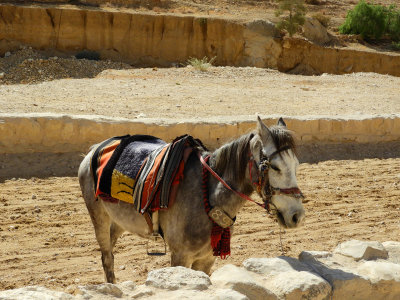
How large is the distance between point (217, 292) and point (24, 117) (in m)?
7.51

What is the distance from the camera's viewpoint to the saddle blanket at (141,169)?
547 centimetres

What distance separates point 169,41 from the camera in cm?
3119

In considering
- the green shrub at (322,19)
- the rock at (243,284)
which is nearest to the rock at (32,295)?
the rock at (243,284)

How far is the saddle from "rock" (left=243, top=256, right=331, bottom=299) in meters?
1.23

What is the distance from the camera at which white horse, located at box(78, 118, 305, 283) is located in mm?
4977

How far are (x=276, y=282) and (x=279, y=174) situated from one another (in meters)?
1.02

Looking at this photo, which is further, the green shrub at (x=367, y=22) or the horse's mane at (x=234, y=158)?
the green shrub at (x=367, y=22)

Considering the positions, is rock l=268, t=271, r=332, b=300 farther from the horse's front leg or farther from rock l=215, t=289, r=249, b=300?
the horse's front leg

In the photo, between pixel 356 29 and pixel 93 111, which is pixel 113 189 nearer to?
pixel 93 111

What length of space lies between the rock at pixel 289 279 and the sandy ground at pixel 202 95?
7.73 m

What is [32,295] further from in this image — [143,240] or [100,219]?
[143,240]

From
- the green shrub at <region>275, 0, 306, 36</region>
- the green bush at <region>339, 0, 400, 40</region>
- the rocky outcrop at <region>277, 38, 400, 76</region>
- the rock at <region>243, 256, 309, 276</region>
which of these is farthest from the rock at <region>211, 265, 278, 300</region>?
the green bush at <region>339, 0, 400, 40</region>

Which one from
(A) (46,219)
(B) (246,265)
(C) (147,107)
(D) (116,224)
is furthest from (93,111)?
(B) (246,265)

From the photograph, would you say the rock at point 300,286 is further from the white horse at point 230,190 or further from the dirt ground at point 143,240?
the dirt ground at point 143,240
